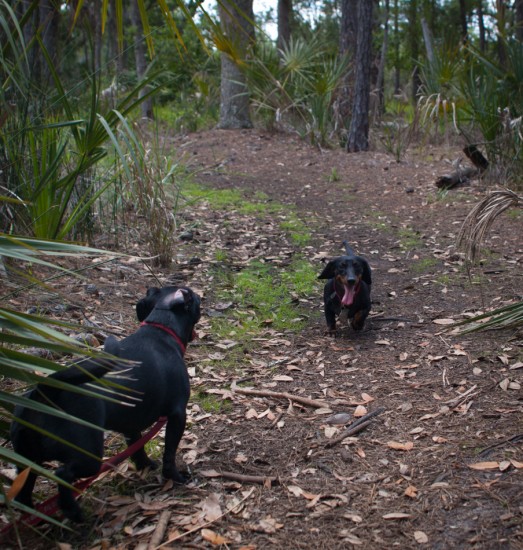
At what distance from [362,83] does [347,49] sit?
2.50m

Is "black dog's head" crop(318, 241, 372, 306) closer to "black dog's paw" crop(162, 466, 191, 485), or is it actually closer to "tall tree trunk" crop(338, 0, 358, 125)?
"black dog's paw" crop(162, 466, 191, 485)

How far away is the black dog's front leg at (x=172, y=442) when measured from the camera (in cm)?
296

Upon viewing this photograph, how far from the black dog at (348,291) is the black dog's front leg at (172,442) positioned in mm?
2065

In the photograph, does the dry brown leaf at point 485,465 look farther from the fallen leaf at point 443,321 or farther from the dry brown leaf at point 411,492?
the fallen leaf at point 443,321

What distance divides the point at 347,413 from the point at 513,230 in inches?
169

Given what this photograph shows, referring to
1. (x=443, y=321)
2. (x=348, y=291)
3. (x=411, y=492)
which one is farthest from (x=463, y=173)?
Result: (x=411, y=492)

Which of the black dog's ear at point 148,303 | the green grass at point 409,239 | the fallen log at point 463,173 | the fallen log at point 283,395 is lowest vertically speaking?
the fallen log at point 283,395

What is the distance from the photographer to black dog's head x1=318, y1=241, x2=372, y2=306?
471 centimetres

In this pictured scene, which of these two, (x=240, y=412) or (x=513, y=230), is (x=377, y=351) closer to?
(x=240, y=412)

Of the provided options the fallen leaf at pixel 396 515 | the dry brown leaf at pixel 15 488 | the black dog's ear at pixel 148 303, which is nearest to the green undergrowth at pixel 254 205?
the black dog's ear at pixel 148 303

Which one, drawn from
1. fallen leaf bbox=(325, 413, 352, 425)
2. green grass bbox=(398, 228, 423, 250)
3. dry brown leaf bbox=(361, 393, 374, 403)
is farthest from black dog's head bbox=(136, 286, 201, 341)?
green grass bbox=(398, 228, 423, 250)

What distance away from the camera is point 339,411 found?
147 inches

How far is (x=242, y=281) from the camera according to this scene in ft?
19.5

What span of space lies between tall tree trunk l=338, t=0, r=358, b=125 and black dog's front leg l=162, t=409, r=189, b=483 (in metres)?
10.4
